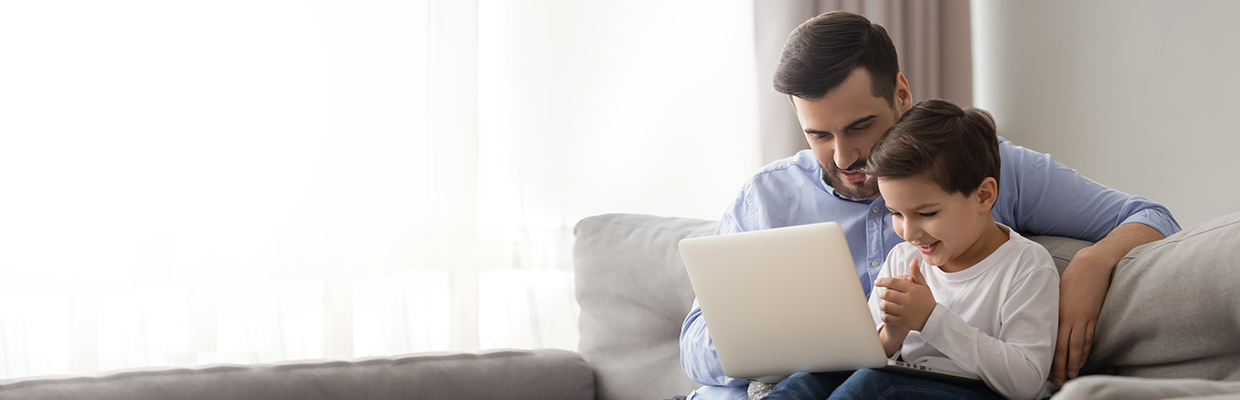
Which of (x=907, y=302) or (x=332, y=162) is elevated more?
(x=332, y=162)

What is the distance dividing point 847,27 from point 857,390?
1.99 ft

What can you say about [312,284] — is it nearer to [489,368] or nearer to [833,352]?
[489,368]

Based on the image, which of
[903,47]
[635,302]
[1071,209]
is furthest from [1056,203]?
[903,47]

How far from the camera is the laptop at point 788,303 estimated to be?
94 cm

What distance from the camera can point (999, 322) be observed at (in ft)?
3.39

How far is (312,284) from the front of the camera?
6.87ft

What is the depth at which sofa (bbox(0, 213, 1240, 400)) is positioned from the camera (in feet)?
2.93

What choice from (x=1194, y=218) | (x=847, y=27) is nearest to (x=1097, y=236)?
(x=847, y=27)

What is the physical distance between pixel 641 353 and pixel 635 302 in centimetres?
11

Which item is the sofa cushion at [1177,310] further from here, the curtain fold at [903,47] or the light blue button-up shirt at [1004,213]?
the curtain fold at [903,47]

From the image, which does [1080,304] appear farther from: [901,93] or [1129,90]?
[1129,90]

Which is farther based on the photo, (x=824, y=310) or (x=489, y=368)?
(x=489, y=368)

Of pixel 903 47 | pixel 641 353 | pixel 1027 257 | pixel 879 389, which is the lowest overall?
pixel 641 353

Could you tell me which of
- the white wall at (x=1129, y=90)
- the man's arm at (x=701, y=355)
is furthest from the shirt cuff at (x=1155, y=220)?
the white wall at (x=1129, y=90)
